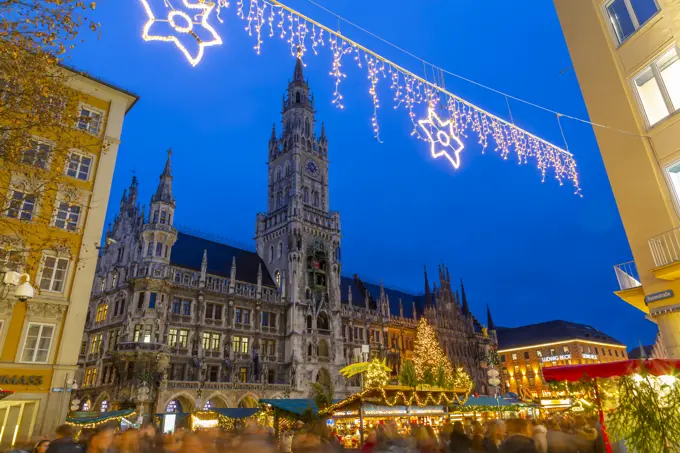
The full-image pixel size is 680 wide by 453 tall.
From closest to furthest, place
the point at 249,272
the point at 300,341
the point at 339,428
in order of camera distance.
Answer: the point at 339,428 → the point at 300,341 → the point at 249,272

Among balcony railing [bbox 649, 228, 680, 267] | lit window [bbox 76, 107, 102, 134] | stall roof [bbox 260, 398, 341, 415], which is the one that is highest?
lit window [bbox 76, 107, 102, 134]

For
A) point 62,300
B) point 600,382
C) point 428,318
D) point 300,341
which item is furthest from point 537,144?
point 428,318

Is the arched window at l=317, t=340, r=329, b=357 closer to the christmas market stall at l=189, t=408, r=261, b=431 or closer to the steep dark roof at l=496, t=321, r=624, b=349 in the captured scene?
the christmas market stall at l=189, t=408, r=261, b=431

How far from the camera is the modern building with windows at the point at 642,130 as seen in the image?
1122cm

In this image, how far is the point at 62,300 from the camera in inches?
751

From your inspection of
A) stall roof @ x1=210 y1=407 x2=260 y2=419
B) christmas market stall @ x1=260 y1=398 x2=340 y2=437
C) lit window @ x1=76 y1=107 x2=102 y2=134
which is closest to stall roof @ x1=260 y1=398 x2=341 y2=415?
christmas market stall @ x1=260 y1=398 x2=340 y2=437

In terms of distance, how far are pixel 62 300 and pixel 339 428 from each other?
51.0ft

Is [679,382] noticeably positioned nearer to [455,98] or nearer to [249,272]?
[455,98]

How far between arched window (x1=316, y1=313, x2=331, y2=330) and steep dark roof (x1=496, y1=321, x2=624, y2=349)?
159ft

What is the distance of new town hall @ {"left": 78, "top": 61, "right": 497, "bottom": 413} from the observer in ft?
119

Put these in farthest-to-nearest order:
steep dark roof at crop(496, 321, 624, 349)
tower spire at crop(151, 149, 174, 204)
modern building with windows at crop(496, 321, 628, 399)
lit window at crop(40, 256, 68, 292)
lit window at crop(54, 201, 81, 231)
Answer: steep dark roof at crop(496, 321, 624, 349) → modern building with windows at crop(496, 321, 628, 399) → tower spire at crop(151, 149, 174, 204) → lit window at crop(54, 201, 81, 231) → lit window at crop(40, 256, 68, 292)

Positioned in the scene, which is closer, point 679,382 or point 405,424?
point 679,382

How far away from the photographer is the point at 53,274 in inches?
759

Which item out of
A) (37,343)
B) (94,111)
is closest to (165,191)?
(94,111)
